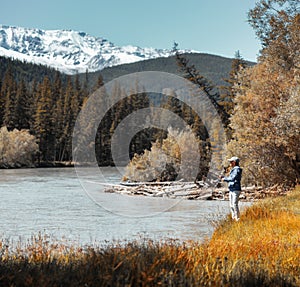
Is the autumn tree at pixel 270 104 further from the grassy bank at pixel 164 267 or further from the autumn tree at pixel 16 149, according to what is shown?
the autumn tree at pixel 16 149

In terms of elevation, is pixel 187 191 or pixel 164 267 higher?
pixel 164 267

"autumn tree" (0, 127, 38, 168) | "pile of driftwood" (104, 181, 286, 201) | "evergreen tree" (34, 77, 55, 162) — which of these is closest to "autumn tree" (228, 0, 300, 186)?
"pile of driftwood" (104, 181, 286, 201)

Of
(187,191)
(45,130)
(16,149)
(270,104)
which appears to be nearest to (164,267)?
(270,104)

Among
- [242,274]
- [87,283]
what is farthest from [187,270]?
[87,283]

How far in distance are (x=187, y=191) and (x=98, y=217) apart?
1164 centimetres

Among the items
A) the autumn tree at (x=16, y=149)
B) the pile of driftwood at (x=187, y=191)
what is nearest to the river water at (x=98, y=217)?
the pile of driftwood at (x=187, y=191)

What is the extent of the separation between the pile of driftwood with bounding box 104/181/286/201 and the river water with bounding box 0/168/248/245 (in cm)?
153

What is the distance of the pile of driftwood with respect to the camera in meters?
27.6

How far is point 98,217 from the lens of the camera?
2105cm

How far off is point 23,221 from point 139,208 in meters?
7.33

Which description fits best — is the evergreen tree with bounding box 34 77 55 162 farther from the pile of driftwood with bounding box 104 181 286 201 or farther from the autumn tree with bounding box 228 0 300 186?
the autumn tree with bounding box 228 0 300 186

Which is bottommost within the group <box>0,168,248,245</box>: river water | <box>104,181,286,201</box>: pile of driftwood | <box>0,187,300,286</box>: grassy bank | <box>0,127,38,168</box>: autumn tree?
<box>0,168,248,245</box>: river water

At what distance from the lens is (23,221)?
63.2 ft

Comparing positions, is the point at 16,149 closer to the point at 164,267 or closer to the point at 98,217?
the point at 98,217
